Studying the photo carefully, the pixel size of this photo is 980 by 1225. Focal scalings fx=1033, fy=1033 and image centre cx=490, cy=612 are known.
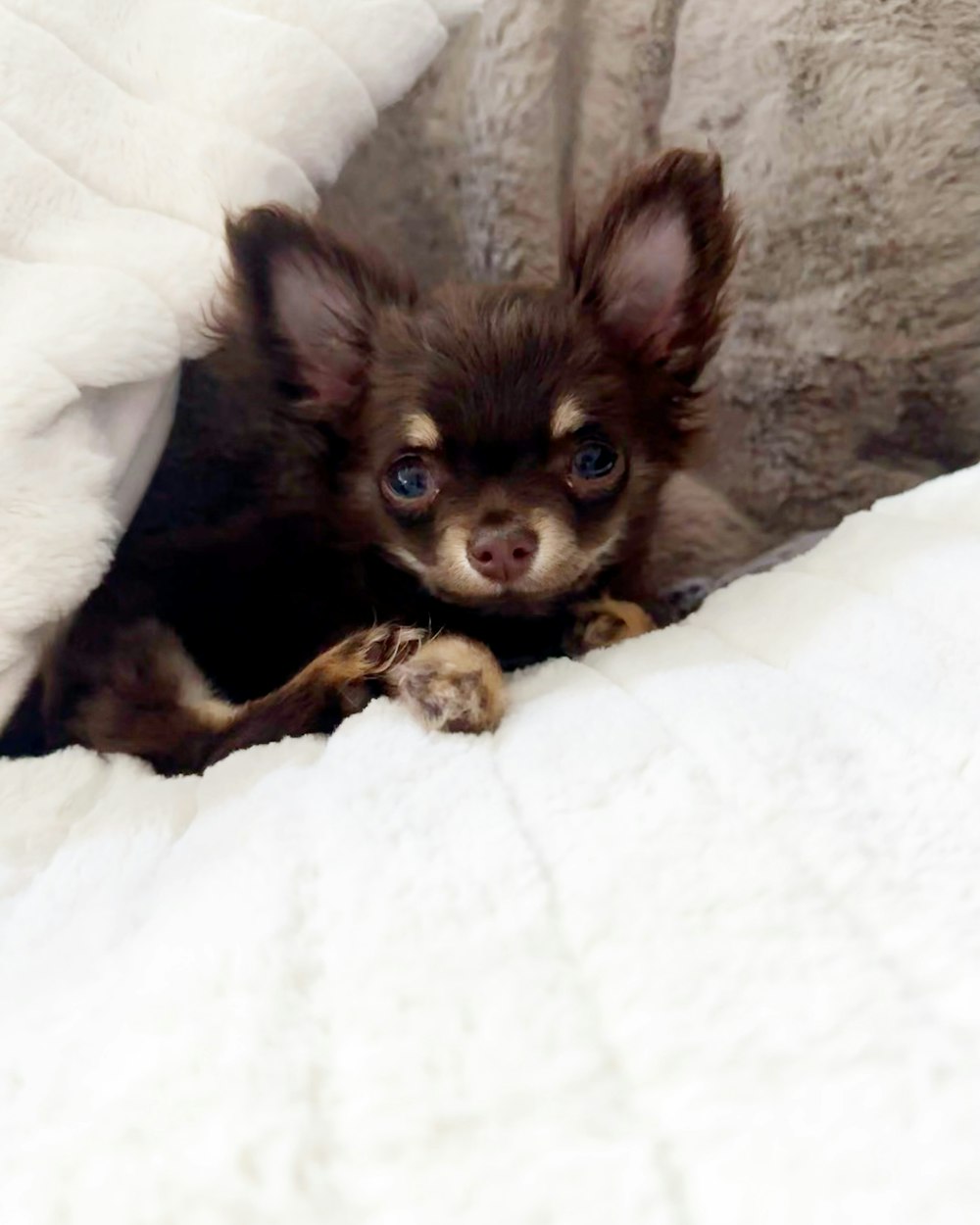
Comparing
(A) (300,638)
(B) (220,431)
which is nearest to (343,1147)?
(A) (300,638)

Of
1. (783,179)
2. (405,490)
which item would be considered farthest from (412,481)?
(783,179)

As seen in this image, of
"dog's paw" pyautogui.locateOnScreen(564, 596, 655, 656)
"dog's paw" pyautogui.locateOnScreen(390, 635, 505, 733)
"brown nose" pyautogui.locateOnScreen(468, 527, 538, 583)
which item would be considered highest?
"brown nose" pyautogui.locateOnScreen(468, 527, 538, 583)

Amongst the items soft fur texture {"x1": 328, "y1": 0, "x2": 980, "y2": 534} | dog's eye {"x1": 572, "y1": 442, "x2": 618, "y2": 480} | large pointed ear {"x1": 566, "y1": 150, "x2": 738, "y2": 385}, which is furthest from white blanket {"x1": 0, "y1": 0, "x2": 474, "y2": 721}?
dog's eye {"x1": 572, "y1": 442, "x2": 618, "y2": 480}

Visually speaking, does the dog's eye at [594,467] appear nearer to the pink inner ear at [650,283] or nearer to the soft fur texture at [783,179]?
the pink inner ear at [650,283]

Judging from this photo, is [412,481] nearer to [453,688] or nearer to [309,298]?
[309,298]

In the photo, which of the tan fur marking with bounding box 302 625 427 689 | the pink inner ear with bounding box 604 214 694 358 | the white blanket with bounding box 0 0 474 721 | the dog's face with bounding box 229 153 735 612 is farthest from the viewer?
the pink inner ear with bounding box 604 214 694 358

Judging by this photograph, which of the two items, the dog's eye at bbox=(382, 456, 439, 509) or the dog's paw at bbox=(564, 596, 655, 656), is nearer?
the dog's eye at bbox=(382, 456, 439, 509)

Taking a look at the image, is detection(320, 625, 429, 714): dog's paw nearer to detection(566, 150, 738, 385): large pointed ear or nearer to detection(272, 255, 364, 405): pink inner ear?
detection(272, 255, 364, 405): pink inner ear

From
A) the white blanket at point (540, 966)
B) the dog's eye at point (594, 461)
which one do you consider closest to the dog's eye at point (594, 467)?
the dog's eye at point (594, 461)
